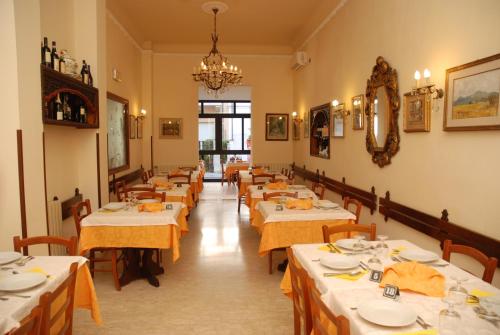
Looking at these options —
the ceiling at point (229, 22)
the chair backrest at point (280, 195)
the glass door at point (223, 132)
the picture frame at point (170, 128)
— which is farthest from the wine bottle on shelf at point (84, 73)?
the glass door at point (223, 132)

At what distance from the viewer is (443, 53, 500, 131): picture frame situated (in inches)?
116

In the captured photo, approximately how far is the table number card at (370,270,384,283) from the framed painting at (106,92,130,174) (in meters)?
5.72

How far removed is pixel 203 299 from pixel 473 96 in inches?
127

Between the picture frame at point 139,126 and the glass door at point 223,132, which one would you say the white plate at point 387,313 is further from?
the glass door at point 223,132

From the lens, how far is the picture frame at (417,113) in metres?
3.86

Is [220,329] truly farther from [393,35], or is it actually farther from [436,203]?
[393,35]

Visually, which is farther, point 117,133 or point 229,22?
point 229,22

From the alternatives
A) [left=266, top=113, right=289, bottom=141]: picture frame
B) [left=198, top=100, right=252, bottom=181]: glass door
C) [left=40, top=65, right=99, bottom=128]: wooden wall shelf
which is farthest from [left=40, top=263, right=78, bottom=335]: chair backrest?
[left=198, top=100, right=252, bottom=181]: glass door

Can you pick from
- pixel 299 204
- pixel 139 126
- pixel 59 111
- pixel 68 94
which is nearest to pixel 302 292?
pixel 299 204

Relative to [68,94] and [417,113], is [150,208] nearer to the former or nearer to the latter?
[68,94]

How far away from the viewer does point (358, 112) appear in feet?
19.1

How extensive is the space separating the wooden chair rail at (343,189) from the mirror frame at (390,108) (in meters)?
0.54

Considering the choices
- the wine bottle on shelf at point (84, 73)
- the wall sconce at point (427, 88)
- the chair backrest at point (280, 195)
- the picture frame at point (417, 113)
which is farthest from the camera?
the chair backrest at point (280, 195)
